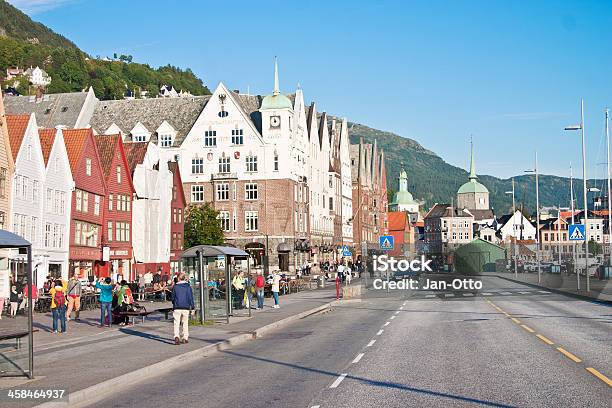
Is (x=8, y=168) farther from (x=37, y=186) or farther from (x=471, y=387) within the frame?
(x=471, y=387)

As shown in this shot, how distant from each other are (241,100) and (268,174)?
32.0 ft

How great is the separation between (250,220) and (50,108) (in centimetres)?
2351

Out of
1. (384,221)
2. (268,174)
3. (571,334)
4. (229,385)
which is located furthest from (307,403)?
(384,221)

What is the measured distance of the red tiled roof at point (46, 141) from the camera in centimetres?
5259

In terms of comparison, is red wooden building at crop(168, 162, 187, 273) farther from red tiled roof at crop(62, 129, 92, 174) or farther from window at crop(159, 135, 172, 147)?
red tiled roof at crop(62, 129, 92, 174)

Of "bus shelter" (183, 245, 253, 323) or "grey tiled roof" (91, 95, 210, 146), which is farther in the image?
"grey tiled roof" (91, 95, 210, 146)

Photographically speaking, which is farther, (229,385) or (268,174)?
(268,174)

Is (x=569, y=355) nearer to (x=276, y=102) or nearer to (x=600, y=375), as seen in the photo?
(x=600, y=375)

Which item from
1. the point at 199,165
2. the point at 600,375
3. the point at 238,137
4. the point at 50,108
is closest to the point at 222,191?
the point at 199,165

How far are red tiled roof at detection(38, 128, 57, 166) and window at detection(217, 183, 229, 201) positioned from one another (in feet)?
111

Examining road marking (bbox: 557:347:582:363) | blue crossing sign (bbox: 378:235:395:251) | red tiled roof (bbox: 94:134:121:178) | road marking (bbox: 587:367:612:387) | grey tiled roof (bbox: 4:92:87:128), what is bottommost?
road marking (bbox: 557:347:582:363)

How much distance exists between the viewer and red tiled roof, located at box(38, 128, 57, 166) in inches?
2071

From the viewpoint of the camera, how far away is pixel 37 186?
5084 centimetres

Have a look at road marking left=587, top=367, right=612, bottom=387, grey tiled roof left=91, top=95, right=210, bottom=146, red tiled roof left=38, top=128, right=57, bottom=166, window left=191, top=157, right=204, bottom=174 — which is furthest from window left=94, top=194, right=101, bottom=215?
road marking left=587, top=367, right=612, bottom=387
